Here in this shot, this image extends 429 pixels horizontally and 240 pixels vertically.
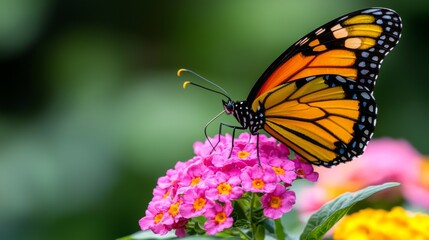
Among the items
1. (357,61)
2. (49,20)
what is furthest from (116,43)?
(357,61)

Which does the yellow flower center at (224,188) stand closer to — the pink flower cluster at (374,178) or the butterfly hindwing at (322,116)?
the butterfly hindwing at (322,116)

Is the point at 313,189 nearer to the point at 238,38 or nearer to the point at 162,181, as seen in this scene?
the point at 162,181

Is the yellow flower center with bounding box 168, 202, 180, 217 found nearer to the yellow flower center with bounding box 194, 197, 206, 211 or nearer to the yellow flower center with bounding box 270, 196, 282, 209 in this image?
the yellow flower center with bounding box 194, 197, 206, 211

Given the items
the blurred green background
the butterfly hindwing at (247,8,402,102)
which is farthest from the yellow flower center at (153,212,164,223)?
the blurred green background

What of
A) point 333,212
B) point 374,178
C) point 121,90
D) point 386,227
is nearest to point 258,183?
point 333,212

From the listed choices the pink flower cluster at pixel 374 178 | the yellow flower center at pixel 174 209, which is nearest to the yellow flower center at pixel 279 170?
the yellow flower center at pixel 174 209

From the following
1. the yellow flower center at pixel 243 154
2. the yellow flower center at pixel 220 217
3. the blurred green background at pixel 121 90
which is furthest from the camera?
the blurred green background at pixel 121 90
